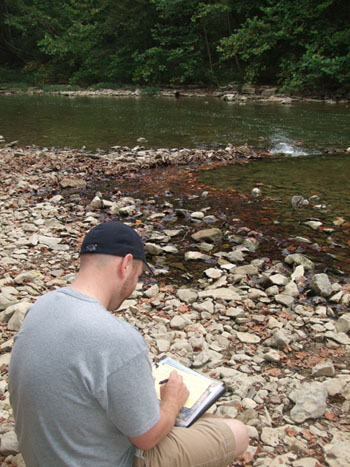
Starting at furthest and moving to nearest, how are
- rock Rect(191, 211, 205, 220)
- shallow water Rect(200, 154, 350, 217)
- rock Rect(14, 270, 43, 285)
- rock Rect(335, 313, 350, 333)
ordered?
shallow water Rect(200, 154, 350, 217) → rock Rect(191, 211, 205, 220) → rock Rect(14, 270, 43, 285) → rock Rect(335, 313, 350, 333)

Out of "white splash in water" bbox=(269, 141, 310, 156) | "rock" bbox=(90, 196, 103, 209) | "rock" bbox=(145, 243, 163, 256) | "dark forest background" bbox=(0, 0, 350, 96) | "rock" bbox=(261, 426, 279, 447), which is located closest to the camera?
"rock" bbox=(261, 426, 279, 447)

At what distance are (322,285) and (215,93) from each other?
22.6 m

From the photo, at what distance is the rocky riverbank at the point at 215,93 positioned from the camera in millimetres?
20500

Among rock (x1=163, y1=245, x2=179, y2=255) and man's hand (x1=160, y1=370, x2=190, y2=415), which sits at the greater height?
man's hand (x1=160, y1=370, x2=190, y2=415)

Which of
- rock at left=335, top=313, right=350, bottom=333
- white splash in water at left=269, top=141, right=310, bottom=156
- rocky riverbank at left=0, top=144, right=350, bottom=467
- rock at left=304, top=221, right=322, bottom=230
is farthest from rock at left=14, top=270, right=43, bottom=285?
white splash in water at left=269, top=141, right=310, bottom=156

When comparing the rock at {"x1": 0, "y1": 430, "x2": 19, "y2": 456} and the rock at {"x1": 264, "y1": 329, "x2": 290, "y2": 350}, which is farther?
the rock at {"x1": 264, "y1": 329, "x2": 290, "y2": 350}

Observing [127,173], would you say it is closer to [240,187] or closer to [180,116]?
[240,187]

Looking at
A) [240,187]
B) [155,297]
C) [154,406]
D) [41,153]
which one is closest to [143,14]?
[41,153]

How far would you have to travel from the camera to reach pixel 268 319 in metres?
3.36

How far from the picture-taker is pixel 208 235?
16.3ft

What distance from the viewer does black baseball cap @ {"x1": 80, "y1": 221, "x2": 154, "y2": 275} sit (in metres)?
1.61

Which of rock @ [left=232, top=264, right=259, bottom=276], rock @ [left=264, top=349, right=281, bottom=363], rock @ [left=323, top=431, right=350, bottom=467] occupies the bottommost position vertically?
rock @ [left=323, top=431, right=350, bottom=467]

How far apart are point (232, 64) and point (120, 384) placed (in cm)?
2913

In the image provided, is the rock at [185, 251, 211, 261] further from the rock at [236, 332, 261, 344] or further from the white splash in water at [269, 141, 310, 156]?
the white splash in water at [269, 141, 310, 156]
